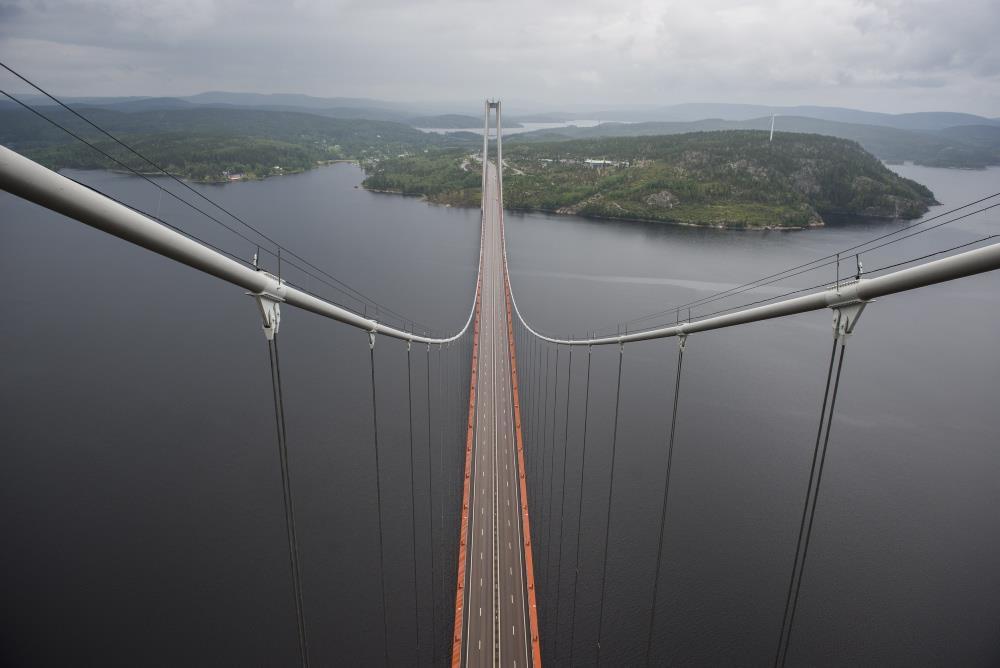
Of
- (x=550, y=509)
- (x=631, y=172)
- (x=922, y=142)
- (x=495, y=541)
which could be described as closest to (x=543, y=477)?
(x=550, y=509)

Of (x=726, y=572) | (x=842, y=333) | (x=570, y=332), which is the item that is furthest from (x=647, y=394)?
(x=842, y=333)

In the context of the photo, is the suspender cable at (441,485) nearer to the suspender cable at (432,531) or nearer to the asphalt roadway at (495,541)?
the suspender cable at (432,531)

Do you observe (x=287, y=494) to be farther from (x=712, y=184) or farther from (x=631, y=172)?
(x=631, y=172)

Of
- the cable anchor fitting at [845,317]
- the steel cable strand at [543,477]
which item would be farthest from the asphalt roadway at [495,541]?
the cable anchor fitting at [845,317]

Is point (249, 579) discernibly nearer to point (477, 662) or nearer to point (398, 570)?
point (398, 570)

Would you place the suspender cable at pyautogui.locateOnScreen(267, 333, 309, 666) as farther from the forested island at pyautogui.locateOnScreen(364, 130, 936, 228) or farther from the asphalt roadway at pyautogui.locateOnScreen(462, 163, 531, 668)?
the forested island at pyautogui.locateOnScreen(364, 130, 936, 228)

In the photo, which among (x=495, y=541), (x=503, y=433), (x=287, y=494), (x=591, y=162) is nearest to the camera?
(x=287, y=494)

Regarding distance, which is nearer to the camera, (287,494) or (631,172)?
(287,494)

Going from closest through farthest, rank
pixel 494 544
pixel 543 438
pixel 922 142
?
pixel 494 544 → pixel 543 438 → pixel 922 142
